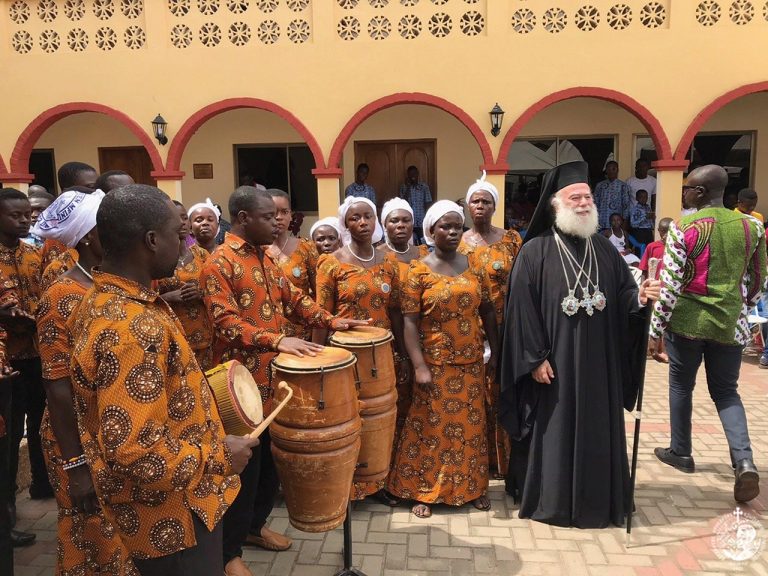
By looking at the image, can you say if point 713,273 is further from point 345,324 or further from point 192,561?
point 192,561

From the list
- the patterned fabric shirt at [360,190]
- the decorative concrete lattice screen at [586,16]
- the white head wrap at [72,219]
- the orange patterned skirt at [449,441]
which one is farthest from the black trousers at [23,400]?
the decorative concrete lattice screen at [586,16]

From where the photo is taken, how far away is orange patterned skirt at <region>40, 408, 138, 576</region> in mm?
2371

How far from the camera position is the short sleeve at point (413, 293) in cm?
378

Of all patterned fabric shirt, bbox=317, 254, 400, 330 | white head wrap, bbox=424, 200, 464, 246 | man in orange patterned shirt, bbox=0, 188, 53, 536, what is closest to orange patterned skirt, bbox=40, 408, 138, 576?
man in orange patterned shirt, bbox=0, 188, 53, 536

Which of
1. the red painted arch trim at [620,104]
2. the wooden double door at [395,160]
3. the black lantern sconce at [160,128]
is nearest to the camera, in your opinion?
the red painted arch trim at [620,104]

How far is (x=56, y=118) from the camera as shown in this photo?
34.4 feet

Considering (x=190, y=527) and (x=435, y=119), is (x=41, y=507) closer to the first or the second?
(x=190, y=527)

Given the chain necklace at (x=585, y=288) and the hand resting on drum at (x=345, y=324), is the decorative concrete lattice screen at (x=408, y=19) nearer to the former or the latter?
the chain necklace at (x=585, y=288)

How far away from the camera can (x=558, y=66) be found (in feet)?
31.0

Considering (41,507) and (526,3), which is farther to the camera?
(526,3)

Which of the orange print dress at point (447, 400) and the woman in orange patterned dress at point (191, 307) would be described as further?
the orange print dress at point (447, 400)

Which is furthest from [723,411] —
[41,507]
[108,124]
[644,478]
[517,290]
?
[108,124]

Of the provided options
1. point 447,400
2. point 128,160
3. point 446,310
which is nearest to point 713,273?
point 446,310

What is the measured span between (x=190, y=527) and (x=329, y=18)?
9451mm
